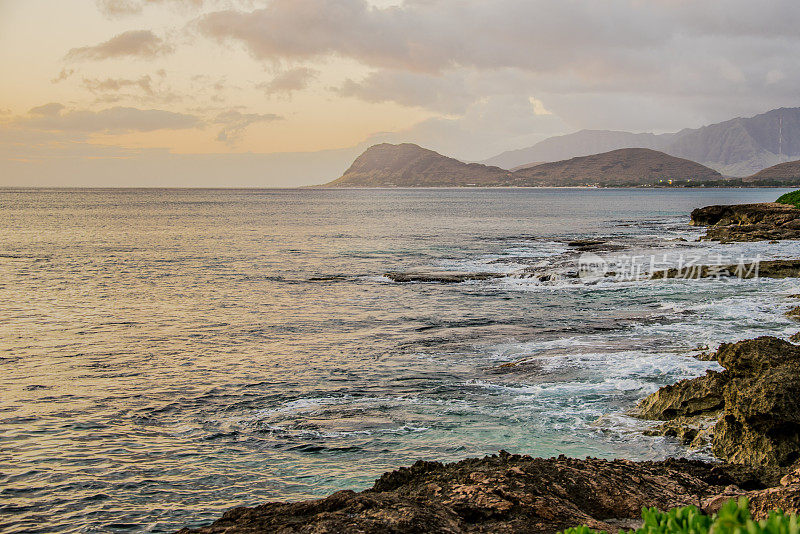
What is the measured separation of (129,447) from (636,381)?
12623 mm

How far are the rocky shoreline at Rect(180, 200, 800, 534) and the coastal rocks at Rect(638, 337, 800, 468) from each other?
2 centimetres

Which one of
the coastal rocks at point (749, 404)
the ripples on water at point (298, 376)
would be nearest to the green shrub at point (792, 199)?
the ripples on water at point (298, 376)

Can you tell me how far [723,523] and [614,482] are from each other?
17.0ft

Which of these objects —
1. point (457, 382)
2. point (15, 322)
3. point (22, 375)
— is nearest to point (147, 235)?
point (15, 322)

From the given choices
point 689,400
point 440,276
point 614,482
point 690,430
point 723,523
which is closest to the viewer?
point 723,523

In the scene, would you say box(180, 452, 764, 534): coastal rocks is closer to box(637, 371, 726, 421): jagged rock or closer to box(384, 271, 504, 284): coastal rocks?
box(637, 371, 726, 421): jagged rock

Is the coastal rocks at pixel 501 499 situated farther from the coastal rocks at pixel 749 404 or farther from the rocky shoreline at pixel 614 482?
the coastal rocks at pixel 749 404

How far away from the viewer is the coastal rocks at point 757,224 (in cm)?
4988

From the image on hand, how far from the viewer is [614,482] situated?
8.85 meters

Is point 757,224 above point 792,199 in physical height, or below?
below

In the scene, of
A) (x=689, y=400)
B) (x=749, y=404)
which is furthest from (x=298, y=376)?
(x=749, y=404)

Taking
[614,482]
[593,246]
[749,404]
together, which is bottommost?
[614,482]

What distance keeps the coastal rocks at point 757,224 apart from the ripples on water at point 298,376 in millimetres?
9519

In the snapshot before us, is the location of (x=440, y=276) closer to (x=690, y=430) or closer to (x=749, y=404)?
(x=690, y=430)
